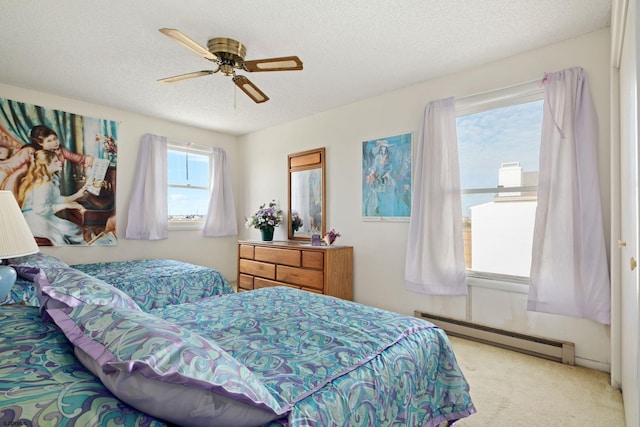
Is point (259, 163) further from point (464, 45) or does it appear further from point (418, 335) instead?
point (418, 335)

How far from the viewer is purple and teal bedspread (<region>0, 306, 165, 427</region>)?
0.64 meters

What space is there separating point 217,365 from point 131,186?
4316 millimetres

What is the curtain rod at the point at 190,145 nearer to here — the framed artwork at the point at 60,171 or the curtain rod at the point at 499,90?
the framed artwork at the point at 60,171

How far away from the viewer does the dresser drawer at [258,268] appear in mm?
4212

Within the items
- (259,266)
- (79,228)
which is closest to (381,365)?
(259,266)

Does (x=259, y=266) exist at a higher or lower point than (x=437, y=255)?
lower

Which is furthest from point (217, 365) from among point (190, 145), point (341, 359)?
point (190, 145)

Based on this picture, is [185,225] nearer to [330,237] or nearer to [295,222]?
[295,222]

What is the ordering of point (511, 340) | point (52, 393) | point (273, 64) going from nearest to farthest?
point (52, 393) < point (273, 64) < point (511, 340)

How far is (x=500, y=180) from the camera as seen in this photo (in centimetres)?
295

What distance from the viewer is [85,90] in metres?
3.59

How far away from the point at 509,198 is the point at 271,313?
238 cm

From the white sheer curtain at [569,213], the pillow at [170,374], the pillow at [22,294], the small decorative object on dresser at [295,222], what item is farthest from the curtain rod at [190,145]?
the white sheer curtain at [569,213]

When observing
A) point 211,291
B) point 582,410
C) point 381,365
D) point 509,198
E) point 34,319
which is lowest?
point 582,410
